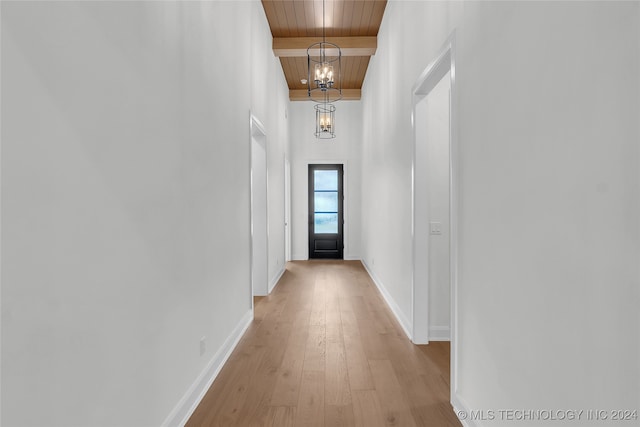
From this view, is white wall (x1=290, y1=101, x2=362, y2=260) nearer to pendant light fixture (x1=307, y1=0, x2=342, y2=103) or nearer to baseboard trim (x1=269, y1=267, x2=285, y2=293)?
pendant light fixture (x1=307, y1=0, x2=342, y2=103)

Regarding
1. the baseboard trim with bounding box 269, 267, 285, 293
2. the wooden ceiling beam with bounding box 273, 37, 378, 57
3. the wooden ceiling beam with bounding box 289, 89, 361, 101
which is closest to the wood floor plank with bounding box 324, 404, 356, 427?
the baseboard trim with bounding box 269, 267, 285, 293

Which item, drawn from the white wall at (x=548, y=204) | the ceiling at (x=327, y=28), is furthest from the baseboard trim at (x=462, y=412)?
the ceiling at (x=327, y=28)

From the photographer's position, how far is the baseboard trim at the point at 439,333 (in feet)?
10.8

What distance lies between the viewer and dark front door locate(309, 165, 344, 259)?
810 centimetres

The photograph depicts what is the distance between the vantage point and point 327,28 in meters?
5.29

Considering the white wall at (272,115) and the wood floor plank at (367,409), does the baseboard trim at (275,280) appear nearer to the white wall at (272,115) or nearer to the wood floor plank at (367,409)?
the white wall at (272,115)

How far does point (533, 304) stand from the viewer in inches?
54.9

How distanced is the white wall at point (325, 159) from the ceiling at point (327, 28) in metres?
1.28

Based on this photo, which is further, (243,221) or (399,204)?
(399,204)

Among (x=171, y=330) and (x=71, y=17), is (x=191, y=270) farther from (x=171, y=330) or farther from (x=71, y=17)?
(x=71, y=17)

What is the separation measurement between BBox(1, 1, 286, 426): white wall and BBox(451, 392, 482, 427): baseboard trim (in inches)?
61.8

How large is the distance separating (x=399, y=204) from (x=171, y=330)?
8.77ft

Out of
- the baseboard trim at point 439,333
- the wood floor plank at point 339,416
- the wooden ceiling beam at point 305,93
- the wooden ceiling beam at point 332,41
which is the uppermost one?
the wooden ceiling beam at point 332,41

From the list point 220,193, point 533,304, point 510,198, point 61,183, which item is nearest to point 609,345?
point 533,304
